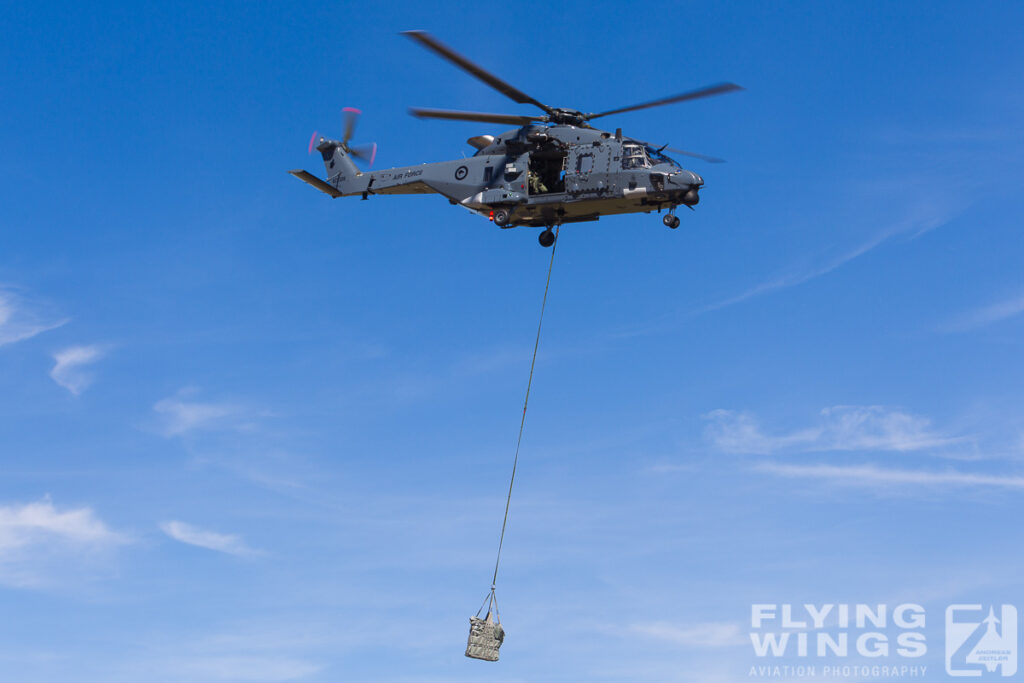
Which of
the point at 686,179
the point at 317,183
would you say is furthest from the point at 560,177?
the point at 317,183

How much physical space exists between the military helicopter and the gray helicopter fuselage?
0.11 feet

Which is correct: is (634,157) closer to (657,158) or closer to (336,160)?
(657,158)

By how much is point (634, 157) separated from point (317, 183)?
47.9 ft

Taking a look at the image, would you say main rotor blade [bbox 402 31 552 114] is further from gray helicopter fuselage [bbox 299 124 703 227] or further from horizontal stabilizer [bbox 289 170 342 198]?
horizontal stabilizer [bbox 289 170 342 198]

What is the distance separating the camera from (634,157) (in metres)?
37.9

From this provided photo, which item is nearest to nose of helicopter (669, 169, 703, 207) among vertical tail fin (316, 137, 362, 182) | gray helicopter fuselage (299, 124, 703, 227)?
gray helicopter fuselage (299, 124, 703, 227)

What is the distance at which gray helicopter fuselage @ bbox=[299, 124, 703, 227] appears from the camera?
1475 inches

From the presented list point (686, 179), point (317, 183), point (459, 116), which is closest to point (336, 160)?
point (317, 183)

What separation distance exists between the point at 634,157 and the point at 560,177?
2809 mm

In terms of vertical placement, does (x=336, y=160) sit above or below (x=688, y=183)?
above

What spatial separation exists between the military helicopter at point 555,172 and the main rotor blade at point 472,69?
3cm

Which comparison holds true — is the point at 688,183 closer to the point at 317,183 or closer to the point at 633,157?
the point at 633,157

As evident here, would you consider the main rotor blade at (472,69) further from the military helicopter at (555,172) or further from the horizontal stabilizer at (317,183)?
the horizontal stabilizer at (317,183)

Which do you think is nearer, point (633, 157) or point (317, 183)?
point (633, 157)
